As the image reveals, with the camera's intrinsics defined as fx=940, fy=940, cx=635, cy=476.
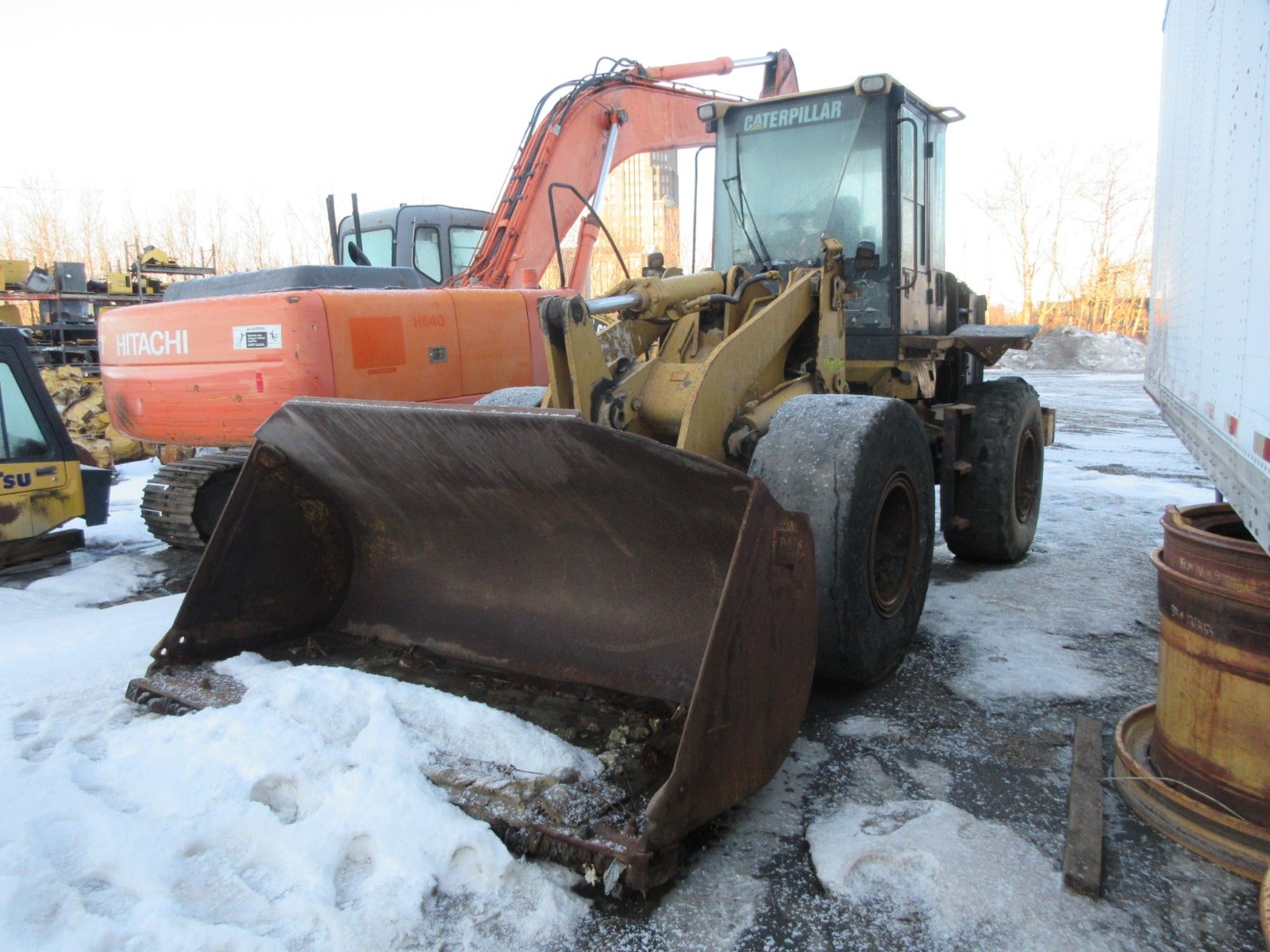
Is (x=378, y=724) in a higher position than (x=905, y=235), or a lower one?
lower

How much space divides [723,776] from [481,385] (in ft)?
14.1

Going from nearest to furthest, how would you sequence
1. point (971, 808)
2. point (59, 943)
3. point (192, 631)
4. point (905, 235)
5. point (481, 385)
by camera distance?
point (59, 943) < point (971, 808) < point (192, 631) < point (905, 235) < point (481, 385)

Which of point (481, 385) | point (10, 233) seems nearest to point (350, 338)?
point (481, 385)

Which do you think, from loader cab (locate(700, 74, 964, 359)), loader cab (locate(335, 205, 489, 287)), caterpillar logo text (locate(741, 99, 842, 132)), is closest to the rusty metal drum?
loader cab (locate(700, 74, 964, 359))

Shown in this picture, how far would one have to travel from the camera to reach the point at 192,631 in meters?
3.57

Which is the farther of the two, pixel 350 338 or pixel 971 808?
pixel 350 338

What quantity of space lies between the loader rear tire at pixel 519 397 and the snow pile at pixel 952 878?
263cm

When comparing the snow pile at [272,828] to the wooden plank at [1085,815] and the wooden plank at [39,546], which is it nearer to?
the wooden plank at [1085,815]

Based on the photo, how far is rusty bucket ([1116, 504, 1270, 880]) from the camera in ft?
8.24

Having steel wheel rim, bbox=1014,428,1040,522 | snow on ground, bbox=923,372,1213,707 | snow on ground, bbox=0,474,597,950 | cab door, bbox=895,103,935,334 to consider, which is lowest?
snow on ground, bbox=923,372,1213,707

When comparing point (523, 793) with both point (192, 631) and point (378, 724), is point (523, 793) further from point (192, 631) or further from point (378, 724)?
point (192, 631)

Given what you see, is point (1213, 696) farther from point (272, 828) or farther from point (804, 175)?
point (804, 175)

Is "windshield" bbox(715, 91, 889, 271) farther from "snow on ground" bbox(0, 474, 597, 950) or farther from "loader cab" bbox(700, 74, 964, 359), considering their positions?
"snow on ground" bbox(0, 474, 597, 950)

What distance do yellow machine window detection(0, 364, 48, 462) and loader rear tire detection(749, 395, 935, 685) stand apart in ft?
16.4
